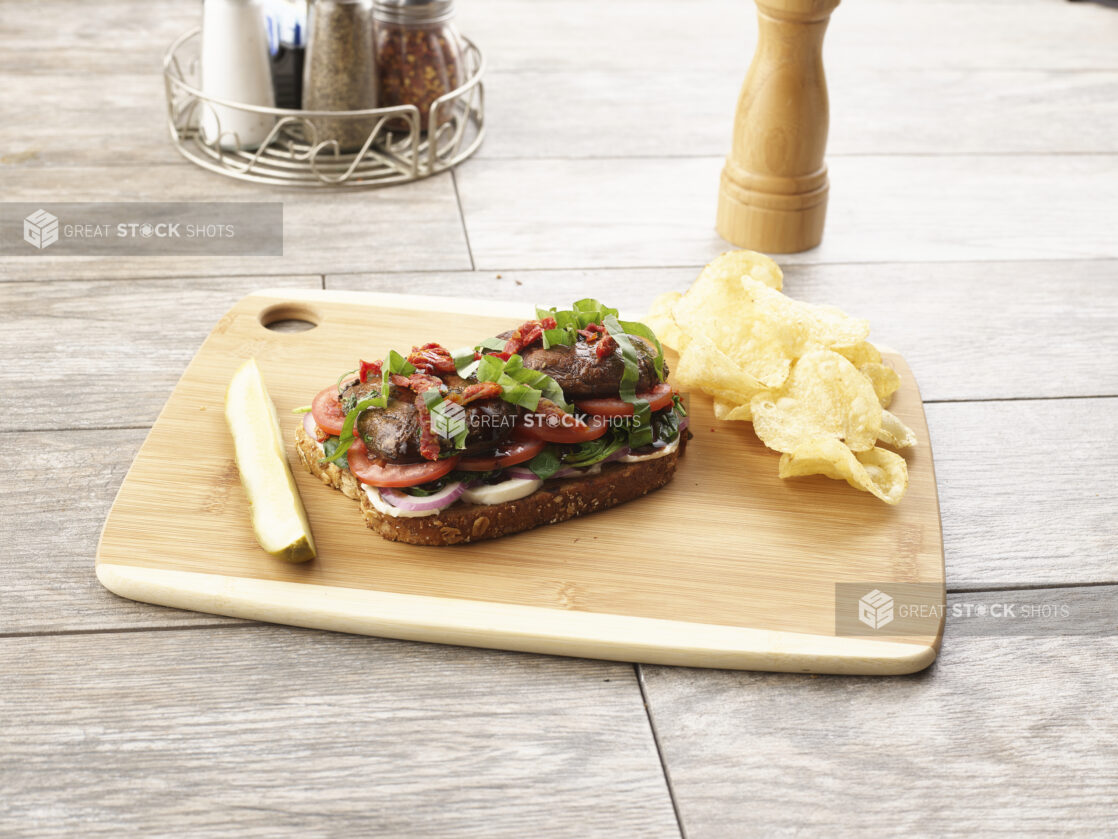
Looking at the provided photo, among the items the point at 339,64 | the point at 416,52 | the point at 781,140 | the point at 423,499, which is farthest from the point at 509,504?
the point at 416,52

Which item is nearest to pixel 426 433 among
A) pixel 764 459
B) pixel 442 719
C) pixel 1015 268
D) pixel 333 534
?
pixel 333 534

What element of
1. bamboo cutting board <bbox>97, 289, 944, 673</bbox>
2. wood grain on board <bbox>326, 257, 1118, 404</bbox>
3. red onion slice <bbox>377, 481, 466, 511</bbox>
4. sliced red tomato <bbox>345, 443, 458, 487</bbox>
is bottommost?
wood grain on board <bbox>326, 257, 1118, 404</bbox>

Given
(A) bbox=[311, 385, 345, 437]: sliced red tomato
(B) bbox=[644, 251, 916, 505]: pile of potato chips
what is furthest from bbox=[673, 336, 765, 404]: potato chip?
(A) bbox=[311, 385, 345, 437]: sliced red tomato

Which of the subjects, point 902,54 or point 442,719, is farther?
point 902,54

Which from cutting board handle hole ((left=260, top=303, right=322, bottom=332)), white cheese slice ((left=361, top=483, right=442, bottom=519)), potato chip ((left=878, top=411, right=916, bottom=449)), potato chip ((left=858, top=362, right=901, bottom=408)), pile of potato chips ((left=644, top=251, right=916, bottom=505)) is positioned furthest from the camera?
cutting board handle hole ((left=260, top=303, right=322, bottom=332))

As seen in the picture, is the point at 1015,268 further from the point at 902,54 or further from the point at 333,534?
the point at 333,534

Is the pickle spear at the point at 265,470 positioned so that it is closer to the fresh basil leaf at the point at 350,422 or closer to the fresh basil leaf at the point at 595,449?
the fresh basil leaf at the point at 350,422

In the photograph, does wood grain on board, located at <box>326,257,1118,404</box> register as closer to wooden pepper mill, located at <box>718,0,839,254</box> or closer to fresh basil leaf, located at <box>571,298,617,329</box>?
wooden pepper mill, located at <box>718,0,839,254</box>
